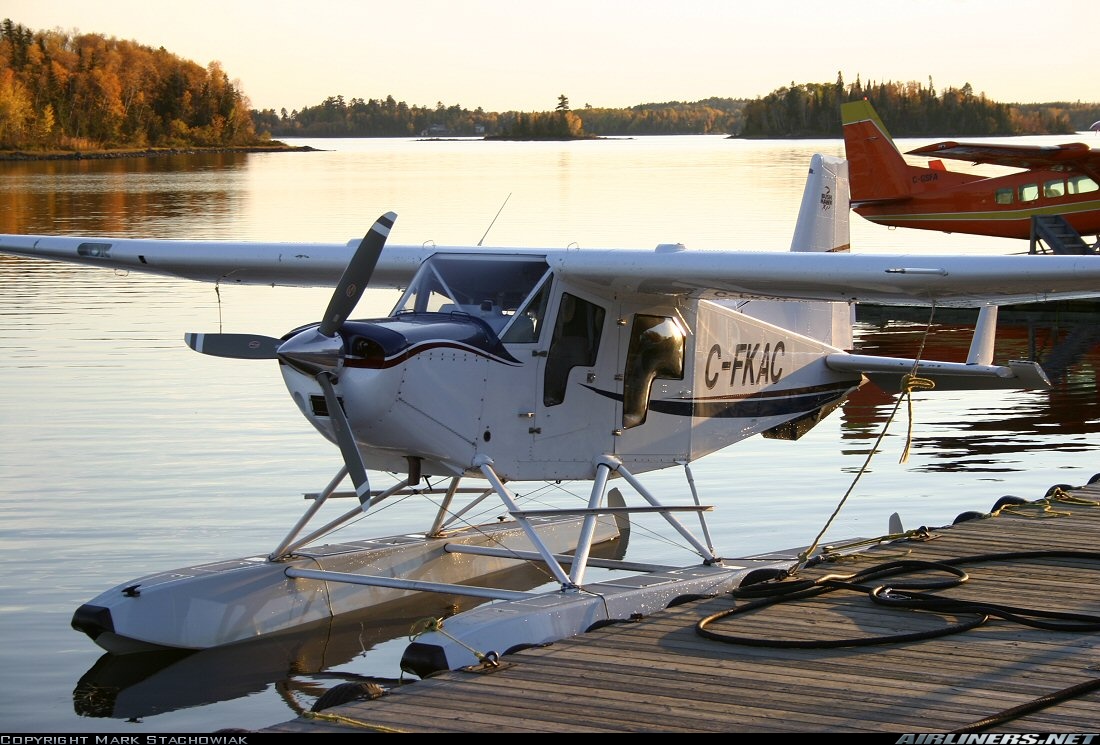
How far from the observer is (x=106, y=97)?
13450cm

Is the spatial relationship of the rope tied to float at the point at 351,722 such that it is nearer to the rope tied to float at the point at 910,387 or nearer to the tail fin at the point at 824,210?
the rope tied to float at the point at 910,387

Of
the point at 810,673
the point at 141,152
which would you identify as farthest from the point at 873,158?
the point at 141,152

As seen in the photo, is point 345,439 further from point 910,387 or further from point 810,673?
point 910,387

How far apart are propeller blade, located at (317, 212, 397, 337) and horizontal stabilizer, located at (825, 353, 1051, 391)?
12.5 ft

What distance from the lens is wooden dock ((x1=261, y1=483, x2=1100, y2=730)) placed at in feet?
17.1

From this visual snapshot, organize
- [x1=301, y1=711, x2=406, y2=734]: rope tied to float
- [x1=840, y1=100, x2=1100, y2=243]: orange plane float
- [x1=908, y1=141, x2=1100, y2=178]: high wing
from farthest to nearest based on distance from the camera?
[x1=840, y1=100, x2=1100, y2=243]: orange plane float, [x1=908, y1=141, x2=1100, y2=178]: high wing, [x1=301, y1=711, x2=406, y2=734]: rope tied to float

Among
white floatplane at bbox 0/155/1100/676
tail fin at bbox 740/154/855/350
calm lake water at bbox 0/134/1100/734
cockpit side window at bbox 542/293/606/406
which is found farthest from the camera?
tail fin at bbox 740/154/855/350

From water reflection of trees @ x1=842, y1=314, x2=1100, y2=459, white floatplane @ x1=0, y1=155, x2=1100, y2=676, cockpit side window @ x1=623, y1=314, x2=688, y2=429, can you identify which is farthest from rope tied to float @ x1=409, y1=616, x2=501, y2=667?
water reflection of trees @ x1=842, y1=314, x2=1100, y2=459

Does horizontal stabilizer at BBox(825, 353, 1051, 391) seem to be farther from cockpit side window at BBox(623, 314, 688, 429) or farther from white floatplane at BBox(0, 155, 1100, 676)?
cockpit side window at BBox(623, 314, 688, 429)

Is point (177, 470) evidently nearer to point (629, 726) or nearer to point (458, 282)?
point (458, 282)

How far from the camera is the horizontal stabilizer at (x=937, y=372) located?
9625 mm

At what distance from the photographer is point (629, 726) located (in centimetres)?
519

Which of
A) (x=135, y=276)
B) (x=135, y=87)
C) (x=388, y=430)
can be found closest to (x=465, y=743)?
(x=388, y=430)

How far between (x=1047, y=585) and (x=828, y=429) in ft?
25.7
